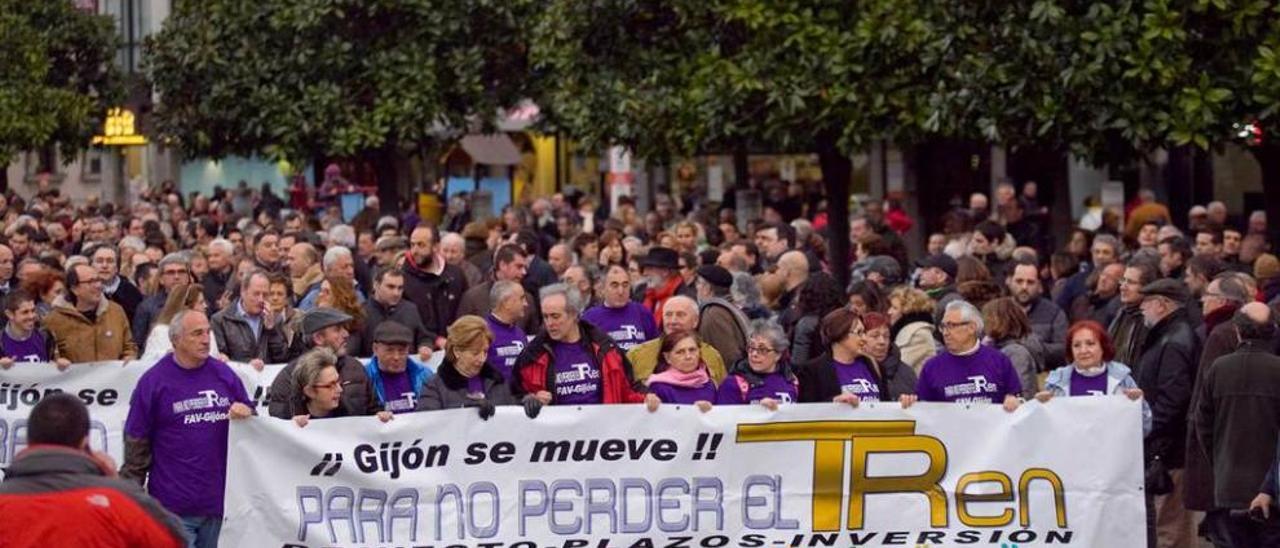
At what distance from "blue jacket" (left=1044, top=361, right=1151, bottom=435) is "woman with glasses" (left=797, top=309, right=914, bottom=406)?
773 mm

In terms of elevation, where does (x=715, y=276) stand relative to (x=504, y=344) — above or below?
above

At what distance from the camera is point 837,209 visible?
26.6 meters

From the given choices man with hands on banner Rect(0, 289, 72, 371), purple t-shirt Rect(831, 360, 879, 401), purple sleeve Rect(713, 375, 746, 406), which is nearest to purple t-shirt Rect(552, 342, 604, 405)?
purple sleeve Rect(713, 375, 746, 406)

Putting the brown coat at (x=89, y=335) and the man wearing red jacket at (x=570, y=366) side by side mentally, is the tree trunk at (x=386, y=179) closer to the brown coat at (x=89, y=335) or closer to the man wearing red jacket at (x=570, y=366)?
the brown coat at (x=89, y=335)

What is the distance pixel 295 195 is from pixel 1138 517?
30738mm

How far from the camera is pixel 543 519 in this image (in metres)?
12.2

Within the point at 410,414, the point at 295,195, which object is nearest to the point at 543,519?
the point at 410,414

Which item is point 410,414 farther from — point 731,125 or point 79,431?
point 731,125

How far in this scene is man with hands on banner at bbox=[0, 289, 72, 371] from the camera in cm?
1488

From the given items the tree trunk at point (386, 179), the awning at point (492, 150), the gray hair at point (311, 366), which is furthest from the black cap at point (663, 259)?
the awning at point (492, 150)

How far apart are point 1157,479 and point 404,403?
344 cm

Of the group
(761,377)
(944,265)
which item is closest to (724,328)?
(761,377)

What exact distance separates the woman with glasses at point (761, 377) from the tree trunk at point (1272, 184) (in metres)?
9.81

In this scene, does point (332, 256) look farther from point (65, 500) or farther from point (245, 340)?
point (65, 500)
